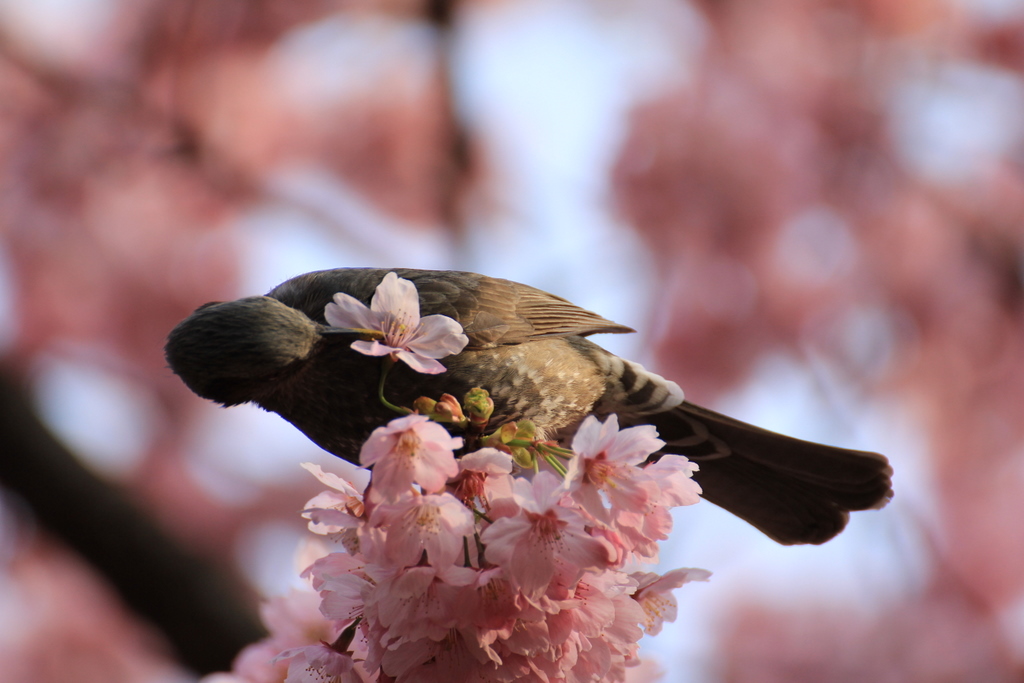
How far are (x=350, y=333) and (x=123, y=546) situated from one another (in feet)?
8.27

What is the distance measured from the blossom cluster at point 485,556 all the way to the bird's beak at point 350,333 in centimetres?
21

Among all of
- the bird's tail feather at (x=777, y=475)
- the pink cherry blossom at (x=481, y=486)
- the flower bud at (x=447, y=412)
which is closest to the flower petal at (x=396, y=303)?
the flower bud at (x=447, y=412)

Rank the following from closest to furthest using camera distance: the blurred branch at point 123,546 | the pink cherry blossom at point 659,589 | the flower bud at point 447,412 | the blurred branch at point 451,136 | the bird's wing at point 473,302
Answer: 1. the flower bud at point 447,412
2. the pink cherry blossom at point 659,589
3. the bird's wing at point 473,302
4. the blurred branch at point 123,546
5. the blurred branch at point 451,136

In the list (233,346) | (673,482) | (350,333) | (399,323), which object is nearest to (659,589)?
(673,482)

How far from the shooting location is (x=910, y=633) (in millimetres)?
5699

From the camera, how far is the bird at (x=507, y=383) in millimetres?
1654

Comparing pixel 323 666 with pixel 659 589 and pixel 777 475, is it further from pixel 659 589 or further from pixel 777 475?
pixel 777 475

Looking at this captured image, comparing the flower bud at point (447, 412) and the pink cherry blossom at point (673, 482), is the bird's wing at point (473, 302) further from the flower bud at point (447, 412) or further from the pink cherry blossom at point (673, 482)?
the pink cherry blossom at point (673, 482)

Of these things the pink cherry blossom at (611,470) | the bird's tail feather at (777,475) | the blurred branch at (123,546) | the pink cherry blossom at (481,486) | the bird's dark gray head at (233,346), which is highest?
the bird's tail feather at (777,475)

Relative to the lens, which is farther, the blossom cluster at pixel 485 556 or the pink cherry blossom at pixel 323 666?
the pink cherry blossom at pixel 323 666

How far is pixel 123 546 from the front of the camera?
3490 mm

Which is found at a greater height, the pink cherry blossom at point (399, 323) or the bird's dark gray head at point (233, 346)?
the pink cherry blossom at point (399, 323)

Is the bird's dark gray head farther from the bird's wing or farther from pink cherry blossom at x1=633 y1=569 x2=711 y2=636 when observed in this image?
pink cherry blossom at x1=633 y1=569 x2=711 y2=636

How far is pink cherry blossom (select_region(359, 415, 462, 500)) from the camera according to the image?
3.93 ft
